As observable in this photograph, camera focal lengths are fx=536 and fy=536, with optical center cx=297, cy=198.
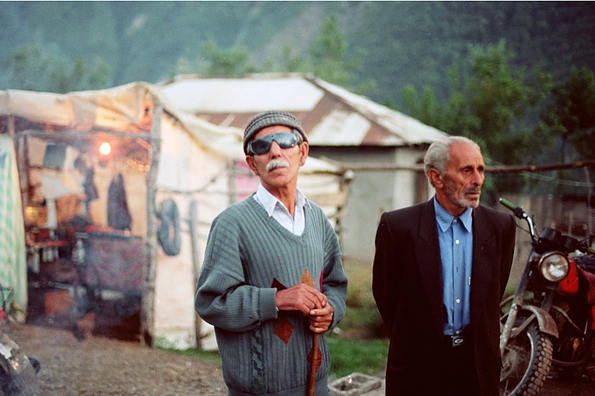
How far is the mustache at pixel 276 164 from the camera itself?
2.15m

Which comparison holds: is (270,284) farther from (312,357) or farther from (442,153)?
(442,153)

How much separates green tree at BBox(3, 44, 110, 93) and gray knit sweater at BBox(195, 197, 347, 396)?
95.4 ft

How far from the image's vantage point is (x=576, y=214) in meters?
6.38

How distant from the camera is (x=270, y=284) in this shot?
2.10 meters

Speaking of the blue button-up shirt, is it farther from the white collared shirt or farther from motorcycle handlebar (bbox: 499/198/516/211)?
motorcycle handlebar (bbox: 499/198/516/211)

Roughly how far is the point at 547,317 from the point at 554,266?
379mm

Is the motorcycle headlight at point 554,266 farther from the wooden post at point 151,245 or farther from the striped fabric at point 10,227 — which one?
the striped fabric at point 10,227

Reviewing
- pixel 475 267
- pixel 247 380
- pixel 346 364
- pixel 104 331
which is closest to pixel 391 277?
pixel 475 267

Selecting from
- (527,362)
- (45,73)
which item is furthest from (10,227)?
(45,73)

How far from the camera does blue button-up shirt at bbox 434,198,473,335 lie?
2.63m

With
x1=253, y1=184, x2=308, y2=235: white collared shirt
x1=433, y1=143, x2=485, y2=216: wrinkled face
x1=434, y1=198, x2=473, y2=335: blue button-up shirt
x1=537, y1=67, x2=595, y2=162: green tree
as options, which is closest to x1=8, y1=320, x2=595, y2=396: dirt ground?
x1=434, y1=198, x2=473, y2=335: blue button-up shirt

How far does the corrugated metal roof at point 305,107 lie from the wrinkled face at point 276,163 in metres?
11.7

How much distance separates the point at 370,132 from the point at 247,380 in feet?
41.3

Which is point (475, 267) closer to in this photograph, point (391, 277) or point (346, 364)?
point (391, 277)
